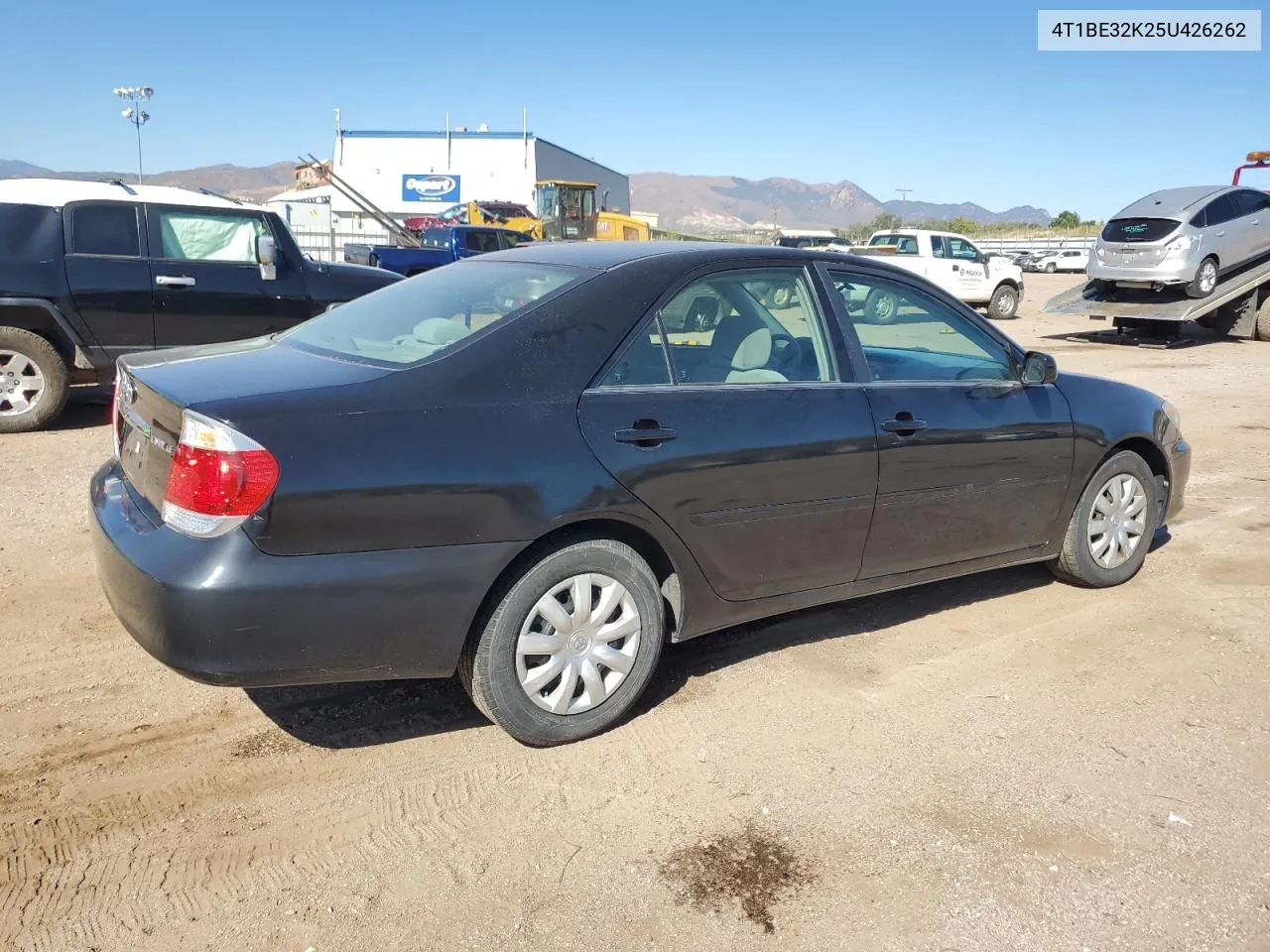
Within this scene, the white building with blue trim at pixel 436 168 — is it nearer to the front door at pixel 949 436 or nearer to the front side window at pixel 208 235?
the front side window at pixel 208 235

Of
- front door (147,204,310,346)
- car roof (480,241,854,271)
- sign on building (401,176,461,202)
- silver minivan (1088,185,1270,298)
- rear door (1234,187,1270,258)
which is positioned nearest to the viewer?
car roof (480,241,854,271)

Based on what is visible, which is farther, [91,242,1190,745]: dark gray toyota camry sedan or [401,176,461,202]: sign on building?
[401,176,461,202]: sign on building

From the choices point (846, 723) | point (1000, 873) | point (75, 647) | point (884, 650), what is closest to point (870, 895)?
point (1000, 873)

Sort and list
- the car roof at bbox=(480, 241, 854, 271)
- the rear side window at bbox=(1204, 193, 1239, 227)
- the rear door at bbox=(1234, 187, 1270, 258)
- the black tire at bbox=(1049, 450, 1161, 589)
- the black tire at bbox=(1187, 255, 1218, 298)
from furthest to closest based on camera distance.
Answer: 1. the rear door at bbox=(1234, 187, 1270, 258)
2. the black tire at bbox=(1187, 255, 1218, 298)
3. the rear side window at bbox=(1204, 193, 1239, 227)
4. the black tire at bbox=(1049, 450, 1161, 589)
5. the car roof at bbox=(480, 241, 854, 271)

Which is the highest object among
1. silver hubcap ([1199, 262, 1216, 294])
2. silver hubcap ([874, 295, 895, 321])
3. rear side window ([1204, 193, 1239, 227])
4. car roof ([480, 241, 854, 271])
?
rear side window ([1204, 193, 1239, 227])

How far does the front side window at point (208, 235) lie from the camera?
8.55 m

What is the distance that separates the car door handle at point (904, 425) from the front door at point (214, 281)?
633cm

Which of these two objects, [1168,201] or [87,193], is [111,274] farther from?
[1168,201]

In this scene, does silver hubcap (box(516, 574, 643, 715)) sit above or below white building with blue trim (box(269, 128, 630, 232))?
below

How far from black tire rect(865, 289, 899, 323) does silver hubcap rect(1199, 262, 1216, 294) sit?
45.7 ft

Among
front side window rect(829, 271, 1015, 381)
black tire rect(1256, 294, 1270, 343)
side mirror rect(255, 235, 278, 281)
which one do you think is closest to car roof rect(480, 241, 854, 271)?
front side window rect(829, 271, 1015, 381)

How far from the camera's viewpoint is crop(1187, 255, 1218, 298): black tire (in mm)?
15953

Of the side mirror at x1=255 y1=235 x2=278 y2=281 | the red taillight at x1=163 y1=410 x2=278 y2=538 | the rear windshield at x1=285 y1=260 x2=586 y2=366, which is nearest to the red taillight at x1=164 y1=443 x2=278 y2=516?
the red taillight at x1=163 y1=410 x2=278 y2=538

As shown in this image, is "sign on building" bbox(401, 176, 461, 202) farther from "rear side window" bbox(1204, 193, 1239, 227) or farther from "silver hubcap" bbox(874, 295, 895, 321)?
"silver hubcap" bbox(874, 295, 895, 321)
